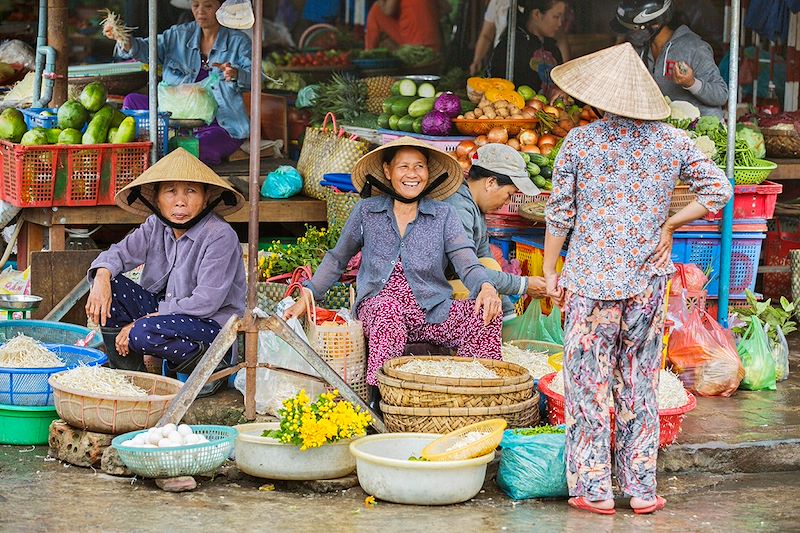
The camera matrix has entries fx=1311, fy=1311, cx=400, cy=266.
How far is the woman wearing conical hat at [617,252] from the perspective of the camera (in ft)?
16.0

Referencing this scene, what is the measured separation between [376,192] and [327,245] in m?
1.08

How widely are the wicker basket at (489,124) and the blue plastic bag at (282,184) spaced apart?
108 centimetres

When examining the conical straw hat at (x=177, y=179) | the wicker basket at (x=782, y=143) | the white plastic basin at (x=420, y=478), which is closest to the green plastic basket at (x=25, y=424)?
the conical straw hat at (x=177, y=179)

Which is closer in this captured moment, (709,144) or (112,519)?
(112,519)

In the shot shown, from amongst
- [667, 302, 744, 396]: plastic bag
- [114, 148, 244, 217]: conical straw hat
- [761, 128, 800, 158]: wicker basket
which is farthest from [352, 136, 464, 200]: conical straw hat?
[761, 128, 800, 158]: wicker basket

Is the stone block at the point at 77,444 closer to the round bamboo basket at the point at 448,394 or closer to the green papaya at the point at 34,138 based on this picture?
the round bamboo basket at the point at 448,394

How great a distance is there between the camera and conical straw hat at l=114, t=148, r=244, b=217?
595 centimetres

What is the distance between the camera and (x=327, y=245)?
718 cm

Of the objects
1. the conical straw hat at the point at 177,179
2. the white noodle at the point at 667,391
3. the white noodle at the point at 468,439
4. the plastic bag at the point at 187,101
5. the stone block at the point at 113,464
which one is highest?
the plastic bag at the point at 187,101

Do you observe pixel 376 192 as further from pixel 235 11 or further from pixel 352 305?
pixel 235 11

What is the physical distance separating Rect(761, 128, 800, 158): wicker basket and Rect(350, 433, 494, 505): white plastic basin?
4.30 m

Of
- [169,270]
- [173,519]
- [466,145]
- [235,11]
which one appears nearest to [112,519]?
[173,519]

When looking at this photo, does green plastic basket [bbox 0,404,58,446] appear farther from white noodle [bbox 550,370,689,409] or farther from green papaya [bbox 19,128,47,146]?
white noodle [bbox 550,370,689,409]

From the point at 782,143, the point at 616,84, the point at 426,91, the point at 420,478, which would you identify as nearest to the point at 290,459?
the point at 420,478
